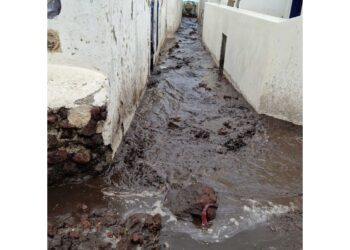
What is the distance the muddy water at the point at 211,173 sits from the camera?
2.63 meters

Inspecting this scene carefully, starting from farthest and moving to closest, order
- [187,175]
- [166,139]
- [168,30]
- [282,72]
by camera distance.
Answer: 1. [168,30]
2. [282,72]
3. [166,139]
4. [187,175]

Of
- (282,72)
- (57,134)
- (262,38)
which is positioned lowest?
(57,134)

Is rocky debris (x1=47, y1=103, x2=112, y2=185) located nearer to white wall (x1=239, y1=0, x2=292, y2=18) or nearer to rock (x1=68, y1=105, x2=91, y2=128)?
rock (x1=68, y1=105, x2=91, y2=128)

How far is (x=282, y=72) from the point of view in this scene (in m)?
4.71

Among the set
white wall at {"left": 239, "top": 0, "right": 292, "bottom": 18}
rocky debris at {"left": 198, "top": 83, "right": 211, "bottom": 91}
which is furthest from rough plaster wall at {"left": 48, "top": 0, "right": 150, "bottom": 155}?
white wall at {"left": 239, "top": 0, "right": 292, "bottom": 18}

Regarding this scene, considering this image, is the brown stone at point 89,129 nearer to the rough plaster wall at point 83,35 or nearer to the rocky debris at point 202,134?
the rough plaster wall at point 83,35

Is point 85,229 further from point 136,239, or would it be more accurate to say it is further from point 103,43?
point 103,43

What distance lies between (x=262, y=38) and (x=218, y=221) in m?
3.58

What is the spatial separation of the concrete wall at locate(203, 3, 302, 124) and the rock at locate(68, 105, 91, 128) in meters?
3.12

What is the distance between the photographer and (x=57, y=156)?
285 centimetres

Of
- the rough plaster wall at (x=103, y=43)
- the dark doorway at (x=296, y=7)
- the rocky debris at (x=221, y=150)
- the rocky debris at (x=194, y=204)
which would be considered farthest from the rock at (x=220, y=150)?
the dark doorway at (x=296, y=7)
